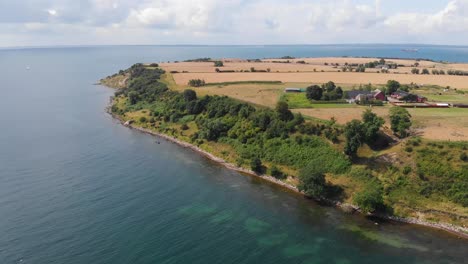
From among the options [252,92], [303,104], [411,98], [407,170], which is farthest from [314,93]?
[407,170]

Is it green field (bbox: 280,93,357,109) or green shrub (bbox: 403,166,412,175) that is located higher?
green field (bbox: 280,93,357,109)

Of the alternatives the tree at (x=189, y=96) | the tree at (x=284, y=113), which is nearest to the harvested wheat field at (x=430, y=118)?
the tree at (x=284, y=113)

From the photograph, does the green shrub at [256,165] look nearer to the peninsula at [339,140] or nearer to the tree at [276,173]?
the peninsula at [339,140]

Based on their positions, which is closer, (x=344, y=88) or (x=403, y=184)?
(x=403, y=184)

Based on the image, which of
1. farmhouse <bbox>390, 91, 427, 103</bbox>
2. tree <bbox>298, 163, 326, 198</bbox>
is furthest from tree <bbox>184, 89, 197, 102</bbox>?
farmhouse <bbox>390, 91, 427, 103</bbox>

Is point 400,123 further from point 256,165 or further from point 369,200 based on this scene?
point 256,165

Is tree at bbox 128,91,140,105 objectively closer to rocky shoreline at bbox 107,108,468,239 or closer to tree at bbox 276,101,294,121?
rocky shoreline at bbox 107,108,468,239
